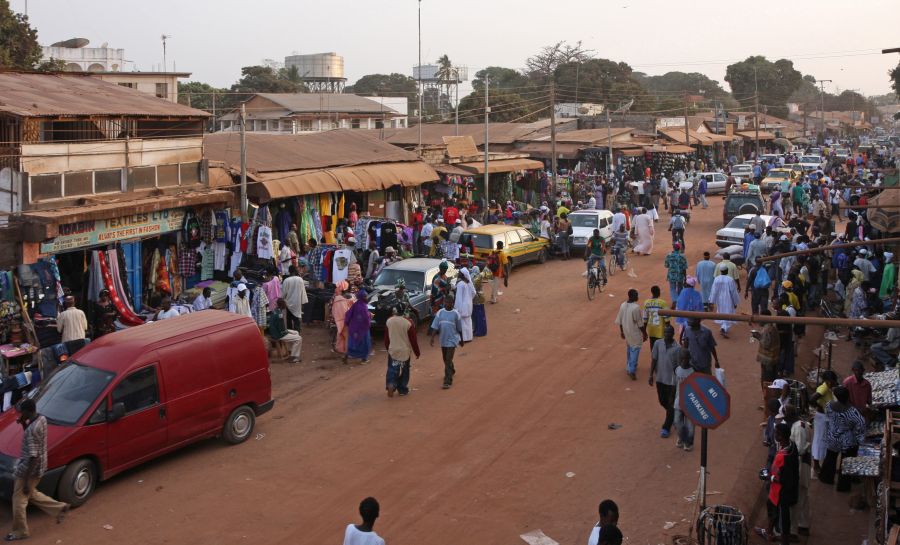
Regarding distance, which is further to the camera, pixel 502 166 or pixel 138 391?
pixel 502 166

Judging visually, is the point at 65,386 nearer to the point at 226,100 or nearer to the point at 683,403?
the point at 683,403

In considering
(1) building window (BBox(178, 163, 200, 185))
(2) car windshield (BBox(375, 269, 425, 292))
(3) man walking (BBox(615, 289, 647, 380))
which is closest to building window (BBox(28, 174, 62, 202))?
(1) building window (BBox(178, 163, 200, 185))

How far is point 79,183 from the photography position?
53.1 ft

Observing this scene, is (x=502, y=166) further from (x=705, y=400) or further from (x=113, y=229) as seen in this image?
(x=705, y=400)

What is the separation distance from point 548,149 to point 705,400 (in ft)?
112

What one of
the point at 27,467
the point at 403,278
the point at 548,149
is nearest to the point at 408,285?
the point at 403,278

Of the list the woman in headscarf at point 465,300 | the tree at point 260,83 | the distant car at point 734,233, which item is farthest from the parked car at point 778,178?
the tree at point 260,83

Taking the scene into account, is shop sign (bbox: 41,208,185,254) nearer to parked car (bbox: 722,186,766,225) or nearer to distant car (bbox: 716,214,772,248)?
distant car (bbox: 716,214,772,248)

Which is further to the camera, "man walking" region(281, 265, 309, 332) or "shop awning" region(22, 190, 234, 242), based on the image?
"man walking" region(281, 265, 309, 332)

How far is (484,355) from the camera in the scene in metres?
16.5

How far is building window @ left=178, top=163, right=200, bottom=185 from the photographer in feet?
62.2

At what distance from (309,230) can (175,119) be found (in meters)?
4.92

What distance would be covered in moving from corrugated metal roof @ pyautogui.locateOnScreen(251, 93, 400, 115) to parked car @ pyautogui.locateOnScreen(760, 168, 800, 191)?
21.5 meters

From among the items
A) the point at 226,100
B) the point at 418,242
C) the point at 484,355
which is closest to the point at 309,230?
the point at 418,242
